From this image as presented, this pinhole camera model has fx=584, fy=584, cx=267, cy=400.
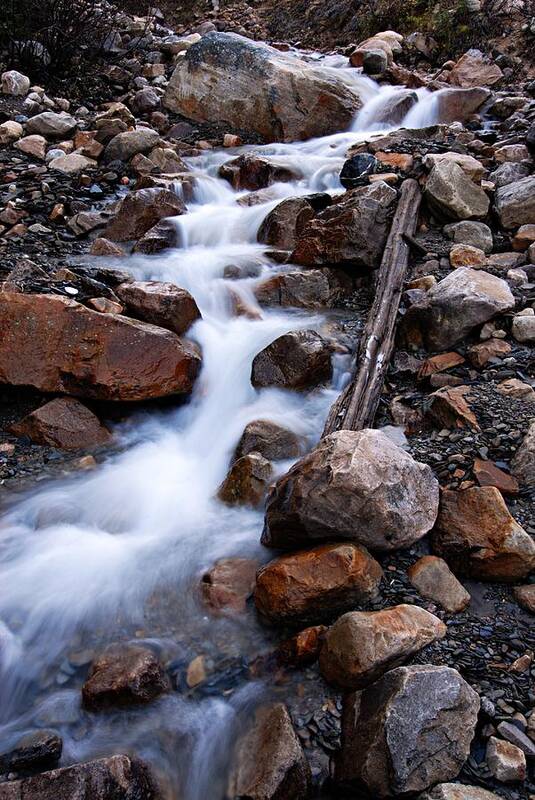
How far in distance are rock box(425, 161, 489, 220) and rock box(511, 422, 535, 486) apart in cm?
320

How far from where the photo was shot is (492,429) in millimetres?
3316

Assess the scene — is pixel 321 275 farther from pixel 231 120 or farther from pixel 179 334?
pixel 231 120

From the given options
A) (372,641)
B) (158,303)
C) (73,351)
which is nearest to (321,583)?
(372,641)

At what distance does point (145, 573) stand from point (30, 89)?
9.15 m

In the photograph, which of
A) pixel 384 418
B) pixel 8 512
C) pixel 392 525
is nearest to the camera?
pixel 392 525

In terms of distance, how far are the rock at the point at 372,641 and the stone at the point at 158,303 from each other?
302cm

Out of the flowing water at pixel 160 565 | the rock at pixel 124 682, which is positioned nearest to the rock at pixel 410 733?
the flowing water at pixel 160 565

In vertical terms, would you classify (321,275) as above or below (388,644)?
above

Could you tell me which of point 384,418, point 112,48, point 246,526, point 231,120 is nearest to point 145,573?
point 246,526

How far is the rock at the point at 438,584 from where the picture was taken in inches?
102

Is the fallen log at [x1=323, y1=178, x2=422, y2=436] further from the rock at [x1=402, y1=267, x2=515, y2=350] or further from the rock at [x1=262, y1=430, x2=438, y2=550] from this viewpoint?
the rock at [x1=262, y1=430, x2=438, y2=550]

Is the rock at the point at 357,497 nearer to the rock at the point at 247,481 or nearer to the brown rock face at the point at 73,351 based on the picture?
the rock at the point at 247,481

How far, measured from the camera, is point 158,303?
475 centimetres

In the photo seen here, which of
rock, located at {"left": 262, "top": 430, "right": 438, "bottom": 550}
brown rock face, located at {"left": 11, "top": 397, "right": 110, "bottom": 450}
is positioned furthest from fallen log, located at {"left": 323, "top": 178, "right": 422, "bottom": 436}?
brown rock face, located at {"left": 11, "top": 397, "right": 110, "bottom": 450}
